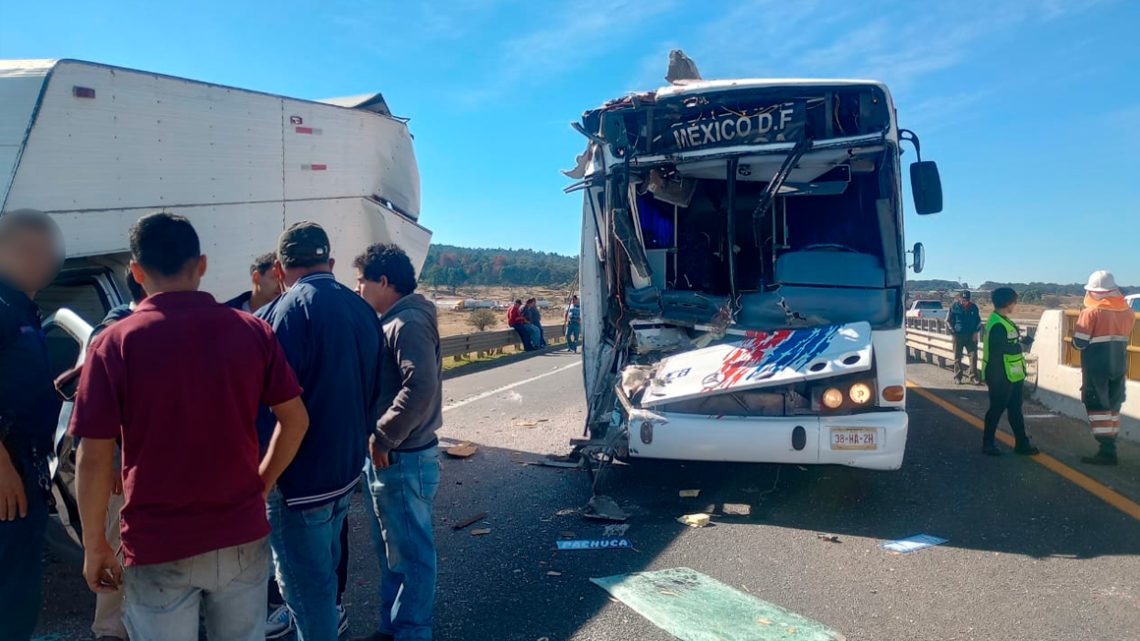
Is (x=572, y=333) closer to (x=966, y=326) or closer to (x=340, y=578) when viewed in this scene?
(x=966, y=326)

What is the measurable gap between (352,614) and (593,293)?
3603 millimetres

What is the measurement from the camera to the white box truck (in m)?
4.12

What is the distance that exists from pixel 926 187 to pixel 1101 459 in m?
3.15

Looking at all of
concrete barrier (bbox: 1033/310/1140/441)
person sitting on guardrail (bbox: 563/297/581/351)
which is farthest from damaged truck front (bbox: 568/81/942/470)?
person sitting on guardrail (bbox: 563/297/581/351)

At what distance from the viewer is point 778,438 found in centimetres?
541

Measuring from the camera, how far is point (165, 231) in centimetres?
231

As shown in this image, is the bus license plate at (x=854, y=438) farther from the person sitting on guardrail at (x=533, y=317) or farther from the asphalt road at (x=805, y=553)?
the person sitting on guardrail at (x=533, y=317)

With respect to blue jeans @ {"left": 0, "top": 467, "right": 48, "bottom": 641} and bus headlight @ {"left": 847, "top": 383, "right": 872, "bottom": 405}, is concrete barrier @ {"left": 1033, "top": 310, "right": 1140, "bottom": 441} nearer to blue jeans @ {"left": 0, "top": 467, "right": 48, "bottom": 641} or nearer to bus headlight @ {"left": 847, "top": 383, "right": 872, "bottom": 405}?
bus headlight @ {"left": 847, "top": 383, "right": 872, "bottom": 405}

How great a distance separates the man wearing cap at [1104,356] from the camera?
6.89 m

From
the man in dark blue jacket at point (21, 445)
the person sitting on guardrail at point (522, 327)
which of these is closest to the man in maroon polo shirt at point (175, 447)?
the man in dark blue jacket at point (21, 445)

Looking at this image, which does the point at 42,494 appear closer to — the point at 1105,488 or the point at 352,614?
the point at 352,614

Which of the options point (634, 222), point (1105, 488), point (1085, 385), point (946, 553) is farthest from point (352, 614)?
point (1085, 385)

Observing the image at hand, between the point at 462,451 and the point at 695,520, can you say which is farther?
the point at 462,451

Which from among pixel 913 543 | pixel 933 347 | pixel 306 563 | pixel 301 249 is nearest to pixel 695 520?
pixel 913 543
